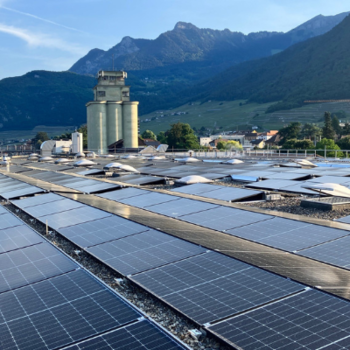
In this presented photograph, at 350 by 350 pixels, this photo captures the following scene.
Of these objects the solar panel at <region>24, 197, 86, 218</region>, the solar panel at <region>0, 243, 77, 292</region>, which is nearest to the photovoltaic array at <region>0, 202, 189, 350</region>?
the solar panel at <region>0, 243, 77, 292</region>

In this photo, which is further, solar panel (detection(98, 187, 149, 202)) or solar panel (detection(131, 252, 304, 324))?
solar panel (detection(98, 187, 149, 202))

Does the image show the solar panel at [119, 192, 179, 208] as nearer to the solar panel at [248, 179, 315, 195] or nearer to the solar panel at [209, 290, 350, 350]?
the solar panel at [248, 179, 315, 195]

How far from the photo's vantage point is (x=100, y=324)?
23.4 feet

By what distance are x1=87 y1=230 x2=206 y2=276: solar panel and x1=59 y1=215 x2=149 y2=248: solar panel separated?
1.89 feet

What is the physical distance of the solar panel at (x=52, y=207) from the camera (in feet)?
59.7

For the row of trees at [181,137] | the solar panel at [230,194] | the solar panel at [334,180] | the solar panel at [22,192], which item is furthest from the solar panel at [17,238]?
the row of trees at [181,137]

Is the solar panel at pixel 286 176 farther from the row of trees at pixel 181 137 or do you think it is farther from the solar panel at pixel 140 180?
the row of trees at pixel 181 137

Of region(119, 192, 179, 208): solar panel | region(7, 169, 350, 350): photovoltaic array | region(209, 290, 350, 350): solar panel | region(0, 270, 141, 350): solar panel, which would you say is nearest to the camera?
region(209, 290, 350, 350): solar panel

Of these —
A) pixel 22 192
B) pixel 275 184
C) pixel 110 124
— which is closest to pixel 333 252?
pixel 275 184

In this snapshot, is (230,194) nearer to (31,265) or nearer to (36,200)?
(36,200)

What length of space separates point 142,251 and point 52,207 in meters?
9.32

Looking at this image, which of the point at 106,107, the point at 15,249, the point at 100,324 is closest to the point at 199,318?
the point at 100,324

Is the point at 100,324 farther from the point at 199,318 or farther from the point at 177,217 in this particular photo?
the point at 177,217

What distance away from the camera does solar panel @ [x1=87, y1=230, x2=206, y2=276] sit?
1039 centimetres
